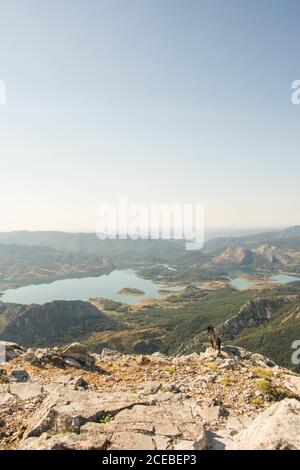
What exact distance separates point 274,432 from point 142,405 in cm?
549

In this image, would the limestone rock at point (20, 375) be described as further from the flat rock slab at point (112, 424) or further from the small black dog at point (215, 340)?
the small black dog at point (215, 340)

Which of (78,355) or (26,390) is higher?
(26,390)

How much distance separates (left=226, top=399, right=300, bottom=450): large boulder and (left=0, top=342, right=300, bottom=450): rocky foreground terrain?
29 millimetres

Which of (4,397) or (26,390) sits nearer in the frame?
(4,397)

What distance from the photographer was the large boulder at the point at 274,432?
10195 millimetres

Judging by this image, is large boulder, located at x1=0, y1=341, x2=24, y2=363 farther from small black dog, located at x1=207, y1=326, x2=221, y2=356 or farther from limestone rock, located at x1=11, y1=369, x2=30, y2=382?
small black dog, located at x1=207, y1=326, x2=221, y2=356

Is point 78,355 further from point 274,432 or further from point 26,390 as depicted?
point 274,432

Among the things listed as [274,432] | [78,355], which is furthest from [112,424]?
[78,355]

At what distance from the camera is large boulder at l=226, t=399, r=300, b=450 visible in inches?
401

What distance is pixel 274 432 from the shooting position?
1065 centimetres

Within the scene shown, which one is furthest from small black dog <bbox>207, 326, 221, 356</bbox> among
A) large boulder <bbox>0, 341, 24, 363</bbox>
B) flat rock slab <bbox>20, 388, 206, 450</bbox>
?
large boulder <bbox>0, 341, 24, 363</bbox>

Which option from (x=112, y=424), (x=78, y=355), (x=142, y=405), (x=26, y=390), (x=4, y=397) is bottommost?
(x=78, y=355)
